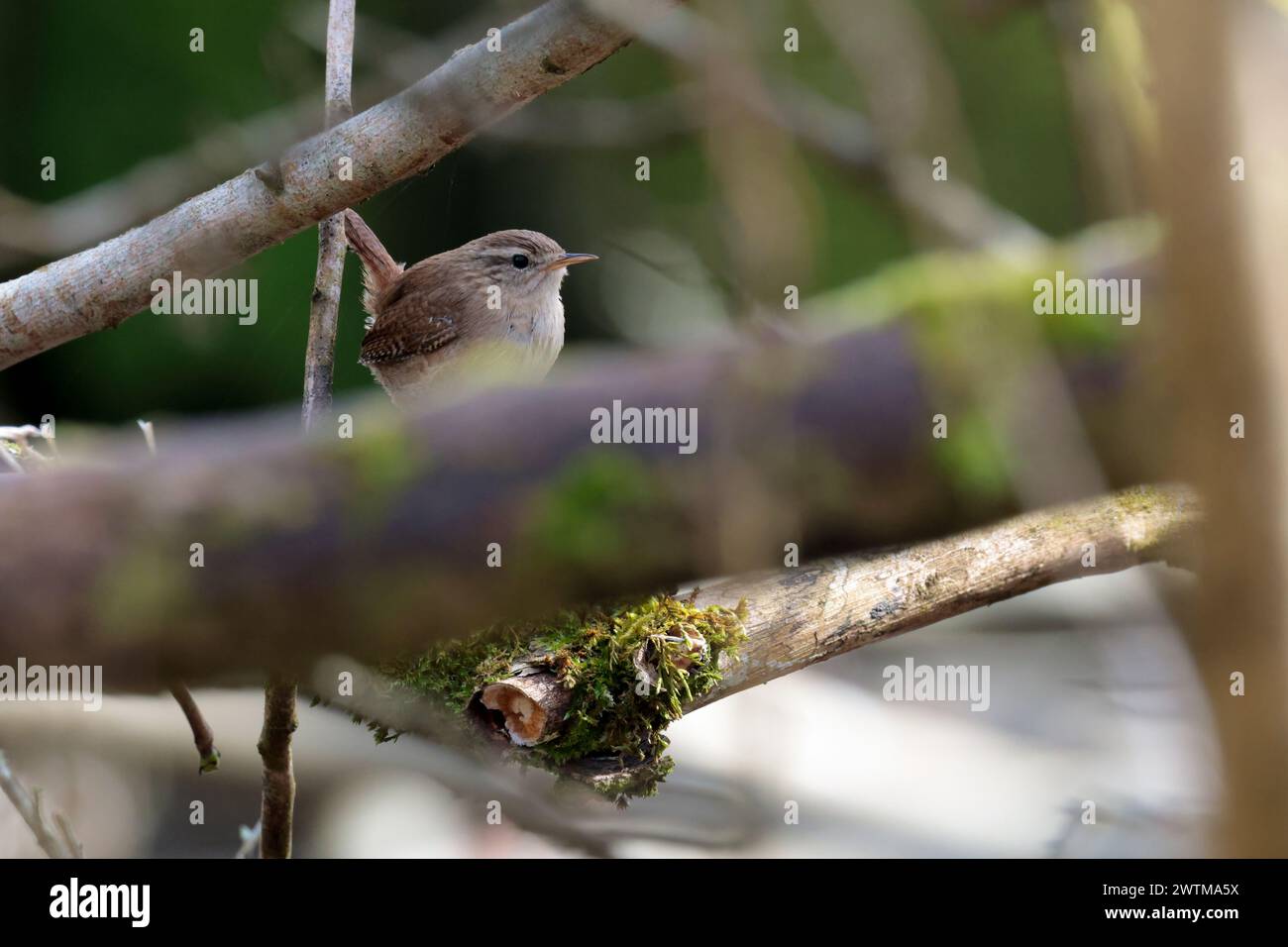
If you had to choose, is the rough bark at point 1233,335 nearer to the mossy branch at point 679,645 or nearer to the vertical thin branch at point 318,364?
the mossy branch at point 679,645

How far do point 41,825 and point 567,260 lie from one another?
1.69m

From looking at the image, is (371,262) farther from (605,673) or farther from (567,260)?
(605,673)

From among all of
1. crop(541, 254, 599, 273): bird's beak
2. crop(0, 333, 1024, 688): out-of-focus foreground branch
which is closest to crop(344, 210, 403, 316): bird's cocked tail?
crop(541, 254, 599, 273): bird's beak

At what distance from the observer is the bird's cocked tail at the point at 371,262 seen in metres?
2.90

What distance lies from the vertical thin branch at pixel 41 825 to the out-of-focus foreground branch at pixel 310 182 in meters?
0.70

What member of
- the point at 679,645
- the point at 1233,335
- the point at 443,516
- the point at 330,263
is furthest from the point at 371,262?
the point at 1233,335

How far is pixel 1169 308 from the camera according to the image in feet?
1.63

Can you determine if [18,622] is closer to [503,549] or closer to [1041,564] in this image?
[503,549]

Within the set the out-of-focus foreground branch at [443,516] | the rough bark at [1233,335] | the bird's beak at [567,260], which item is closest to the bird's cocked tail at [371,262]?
the bird's beak at [567,260]

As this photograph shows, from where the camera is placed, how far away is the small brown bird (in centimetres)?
288

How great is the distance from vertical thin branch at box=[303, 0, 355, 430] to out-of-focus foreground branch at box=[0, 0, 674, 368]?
0.54ft

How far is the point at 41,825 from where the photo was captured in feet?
5.77

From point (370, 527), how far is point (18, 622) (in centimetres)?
28
